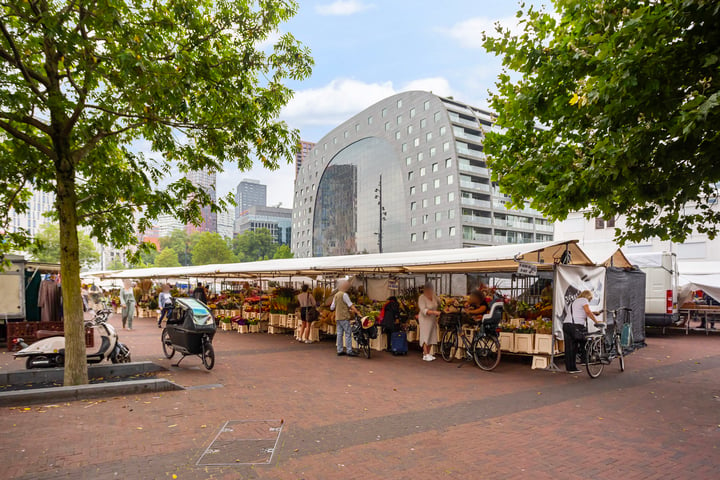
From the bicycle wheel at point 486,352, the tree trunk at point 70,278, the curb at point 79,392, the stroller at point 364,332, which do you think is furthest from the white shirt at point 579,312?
the tree trunk at point 70,278

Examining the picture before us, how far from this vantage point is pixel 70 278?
7266 mm

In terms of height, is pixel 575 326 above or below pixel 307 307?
above

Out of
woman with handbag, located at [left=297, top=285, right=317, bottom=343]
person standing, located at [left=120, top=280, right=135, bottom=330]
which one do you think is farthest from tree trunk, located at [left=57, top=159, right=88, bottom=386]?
person standing, located at [left=120, top=280, right=135, bottom=330]

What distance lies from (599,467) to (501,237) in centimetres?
8059

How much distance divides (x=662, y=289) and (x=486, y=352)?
A: 1086 centimetres

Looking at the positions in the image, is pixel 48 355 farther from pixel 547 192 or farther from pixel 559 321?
pixel 559 321

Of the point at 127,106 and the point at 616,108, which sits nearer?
the point at 616,108

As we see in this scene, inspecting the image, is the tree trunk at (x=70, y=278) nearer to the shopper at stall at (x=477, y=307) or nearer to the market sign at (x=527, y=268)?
the market sign at (x=527, y=268)

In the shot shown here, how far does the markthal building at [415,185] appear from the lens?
256 feet

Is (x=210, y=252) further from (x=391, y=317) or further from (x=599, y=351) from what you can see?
(x=599, y=351)

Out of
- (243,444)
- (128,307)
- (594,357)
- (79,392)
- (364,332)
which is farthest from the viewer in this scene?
(128,307)

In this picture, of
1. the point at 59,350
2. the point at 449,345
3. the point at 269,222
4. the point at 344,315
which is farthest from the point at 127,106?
the point at 269,222

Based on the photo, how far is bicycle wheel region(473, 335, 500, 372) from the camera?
32.1 ft

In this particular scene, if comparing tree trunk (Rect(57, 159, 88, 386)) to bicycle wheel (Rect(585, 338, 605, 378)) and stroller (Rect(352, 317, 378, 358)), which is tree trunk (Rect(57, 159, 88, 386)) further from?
bicycle wheel (Rect(585, 338, 605, 378))
